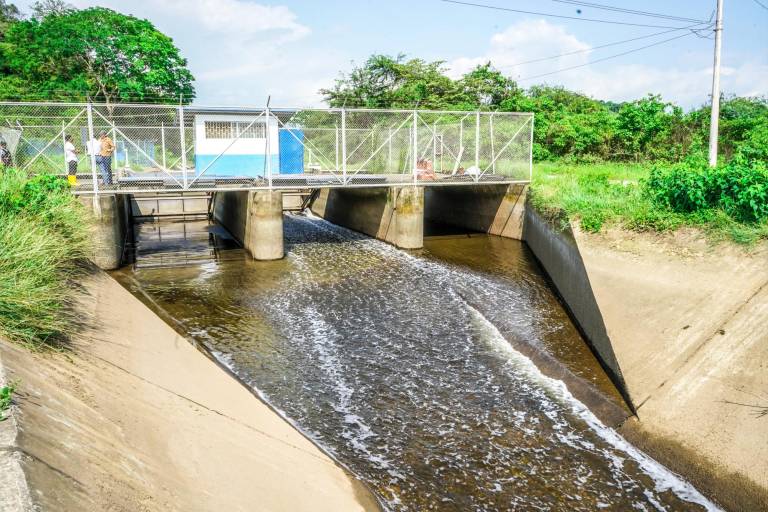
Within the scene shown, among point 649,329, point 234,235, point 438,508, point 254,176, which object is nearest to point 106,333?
point 438,508

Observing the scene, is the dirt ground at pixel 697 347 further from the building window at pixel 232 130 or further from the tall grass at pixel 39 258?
the building window at pixel 232 130

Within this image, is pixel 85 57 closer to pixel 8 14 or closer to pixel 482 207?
pixel 8 14

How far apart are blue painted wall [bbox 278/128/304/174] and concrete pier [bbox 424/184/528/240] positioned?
6.97 meters

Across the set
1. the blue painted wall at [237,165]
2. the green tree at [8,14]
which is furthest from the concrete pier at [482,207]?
the green tree at [8,14]

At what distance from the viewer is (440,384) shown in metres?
9.77

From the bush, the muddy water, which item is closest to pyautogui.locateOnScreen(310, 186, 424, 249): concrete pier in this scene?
the muddy water

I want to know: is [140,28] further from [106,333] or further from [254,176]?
[106,333]

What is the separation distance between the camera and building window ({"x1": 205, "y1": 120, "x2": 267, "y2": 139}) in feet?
65.2

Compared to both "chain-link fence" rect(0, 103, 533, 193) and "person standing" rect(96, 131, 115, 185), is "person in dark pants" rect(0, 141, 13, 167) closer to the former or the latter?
"chain-link fence" rect(0, 103, 533, 193)

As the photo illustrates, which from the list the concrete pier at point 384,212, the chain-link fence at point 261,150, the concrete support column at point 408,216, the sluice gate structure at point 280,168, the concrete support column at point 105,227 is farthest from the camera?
the concrete pier at point 384,212

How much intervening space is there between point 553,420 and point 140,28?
47.3m

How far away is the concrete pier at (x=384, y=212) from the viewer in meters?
20.2

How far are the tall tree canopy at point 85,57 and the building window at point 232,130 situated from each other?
25222 millimetres

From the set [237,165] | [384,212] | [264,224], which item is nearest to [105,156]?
[237,165]
